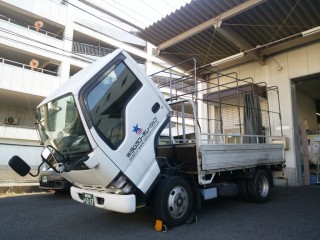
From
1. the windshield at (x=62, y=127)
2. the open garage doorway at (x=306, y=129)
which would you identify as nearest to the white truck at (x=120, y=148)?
the windshield at (x=62, y=127)

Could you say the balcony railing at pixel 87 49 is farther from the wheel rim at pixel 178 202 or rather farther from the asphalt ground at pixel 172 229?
the wheel rim at pixel 178 202

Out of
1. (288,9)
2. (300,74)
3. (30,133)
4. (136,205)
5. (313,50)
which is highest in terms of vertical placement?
(288,9)

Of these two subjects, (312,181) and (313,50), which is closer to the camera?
(313,50)

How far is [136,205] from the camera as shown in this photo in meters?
3.84

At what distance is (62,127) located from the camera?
3.73 meters

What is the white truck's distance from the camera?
3.53 m

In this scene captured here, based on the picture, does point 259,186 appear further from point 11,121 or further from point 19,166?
point 11,121

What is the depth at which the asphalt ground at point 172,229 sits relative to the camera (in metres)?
3.87

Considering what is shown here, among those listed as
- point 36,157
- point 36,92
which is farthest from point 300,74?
point 36,92

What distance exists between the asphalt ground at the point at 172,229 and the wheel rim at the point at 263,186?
0.81 ft

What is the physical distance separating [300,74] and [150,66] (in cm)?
2055

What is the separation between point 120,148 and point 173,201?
1303 millimetres

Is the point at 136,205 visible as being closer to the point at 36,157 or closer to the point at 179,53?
the point at 179,53

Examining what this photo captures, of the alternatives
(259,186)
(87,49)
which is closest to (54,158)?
(259,186)
